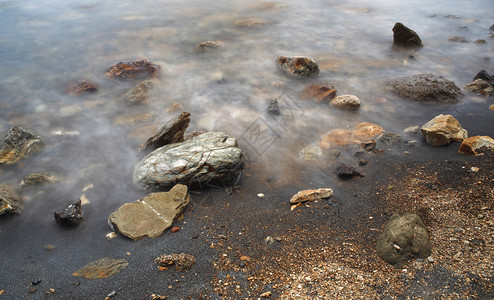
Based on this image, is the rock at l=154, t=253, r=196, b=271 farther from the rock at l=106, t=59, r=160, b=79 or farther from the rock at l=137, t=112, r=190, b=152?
the rock at l=106, t=59, r=160, b=79

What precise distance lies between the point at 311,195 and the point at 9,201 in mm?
4273

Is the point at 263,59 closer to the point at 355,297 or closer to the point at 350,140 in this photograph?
the point at 350,140

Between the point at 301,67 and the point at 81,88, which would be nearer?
the point at 81,88

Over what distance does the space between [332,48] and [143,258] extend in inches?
355

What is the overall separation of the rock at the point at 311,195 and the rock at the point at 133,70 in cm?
573

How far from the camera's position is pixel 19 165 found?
5.39m

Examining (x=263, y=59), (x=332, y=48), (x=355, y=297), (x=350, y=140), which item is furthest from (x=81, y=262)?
(x=332, y=48)

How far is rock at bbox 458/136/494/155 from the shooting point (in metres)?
4.93

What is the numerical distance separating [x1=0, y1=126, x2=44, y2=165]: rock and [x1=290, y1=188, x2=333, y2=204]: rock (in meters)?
4.76

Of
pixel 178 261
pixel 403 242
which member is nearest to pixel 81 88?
pixel 178 261

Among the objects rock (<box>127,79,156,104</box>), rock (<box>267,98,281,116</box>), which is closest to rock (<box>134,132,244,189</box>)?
rock (<box>267,98,281,116</box>)

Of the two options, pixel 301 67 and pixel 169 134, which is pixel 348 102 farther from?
pixel 169 134

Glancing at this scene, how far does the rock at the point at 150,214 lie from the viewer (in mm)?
4000

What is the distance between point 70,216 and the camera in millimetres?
4211
